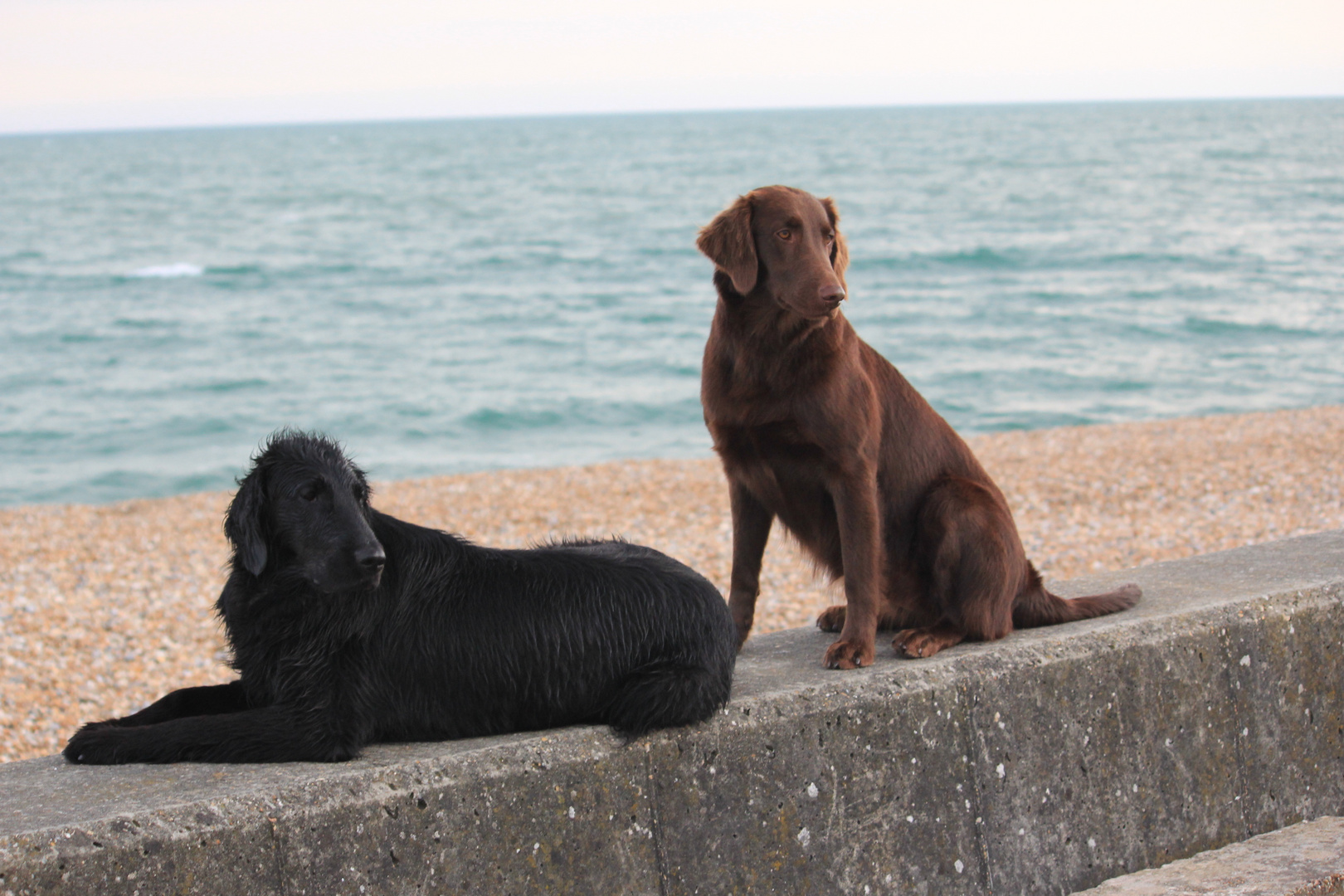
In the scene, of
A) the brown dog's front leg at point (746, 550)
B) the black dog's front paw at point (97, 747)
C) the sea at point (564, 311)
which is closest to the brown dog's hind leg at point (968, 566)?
the brown dog's front leg at point (746, 550)

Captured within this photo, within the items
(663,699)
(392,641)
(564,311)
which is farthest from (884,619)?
(564,311)

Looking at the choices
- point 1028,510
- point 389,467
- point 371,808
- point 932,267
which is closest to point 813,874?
point 371,808

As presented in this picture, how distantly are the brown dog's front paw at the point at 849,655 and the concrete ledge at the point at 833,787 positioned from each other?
3.3 inches

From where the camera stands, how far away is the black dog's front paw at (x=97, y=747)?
2.79 metres

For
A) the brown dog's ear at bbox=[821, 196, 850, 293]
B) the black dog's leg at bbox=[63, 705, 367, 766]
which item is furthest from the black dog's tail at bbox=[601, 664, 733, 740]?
the brown dog's ear at bbox=[821, 196, 850, 293]

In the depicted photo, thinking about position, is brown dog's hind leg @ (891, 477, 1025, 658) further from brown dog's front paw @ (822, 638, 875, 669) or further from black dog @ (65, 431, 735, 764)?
black dog @ (65, 431, 735, 764)

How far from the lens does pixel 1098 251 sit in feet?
109

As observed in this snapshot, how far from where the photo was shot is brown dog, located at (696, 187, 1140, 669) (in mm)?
3344

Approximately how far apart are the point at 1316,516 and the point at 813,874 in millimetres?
8021

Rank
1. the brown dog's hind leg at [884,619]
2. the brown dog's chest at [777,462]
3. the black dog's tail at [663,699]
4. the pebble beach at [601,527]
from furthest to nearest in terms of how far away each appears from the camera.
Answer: the pebble beach at [601,527]
the brown dog's hind leg at [884,619]
the brown dog's chest at [777,462]
the black dog's tail at [663,699]

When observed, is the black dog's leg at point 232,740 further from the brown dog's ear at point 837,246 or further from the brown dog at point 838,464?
the brown dog's ear at point 837,246

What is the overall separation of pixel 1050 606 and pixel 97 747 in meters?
2.85

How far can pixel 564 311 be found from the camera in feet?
89.4

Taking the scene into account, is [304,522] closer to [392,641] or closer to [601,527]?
[392,641]
